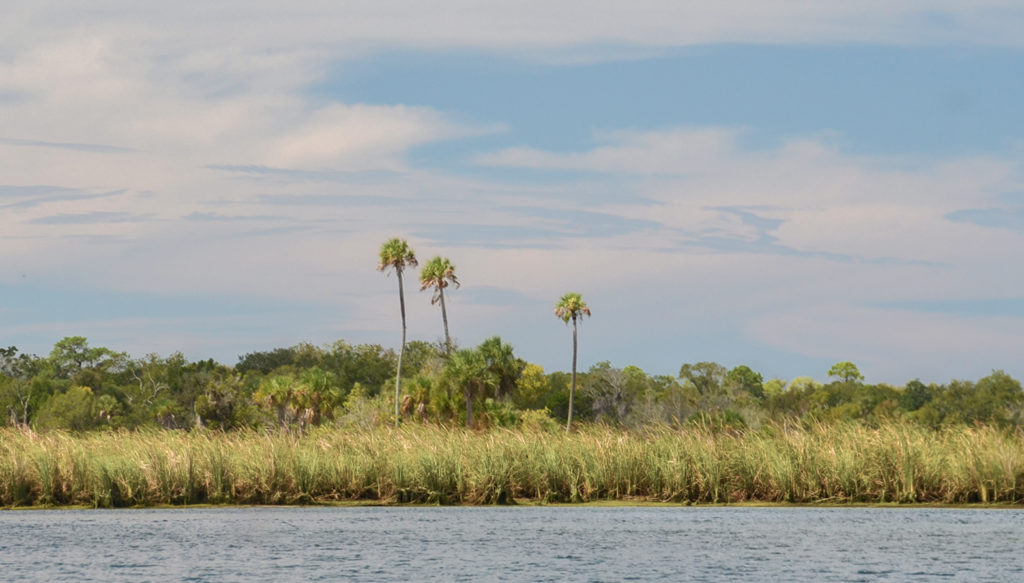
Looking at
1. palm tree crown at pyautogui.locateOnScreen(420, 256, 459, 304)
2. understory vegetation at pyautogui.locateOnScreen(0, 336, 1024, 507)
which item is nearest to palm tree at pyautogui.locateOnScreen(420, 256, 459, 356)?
palm tree crown at pyautogui.locateOnScreen(420, 256, 459, 304)

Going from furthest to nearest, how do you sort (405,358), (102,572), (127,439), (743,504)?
(405,358) < (127,439) < (743,504) < (102,572)

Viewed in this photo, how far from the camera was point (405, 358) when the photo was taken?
136125mm

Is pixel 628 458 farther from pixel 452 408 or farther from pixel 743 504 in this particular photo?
pixel 452 408

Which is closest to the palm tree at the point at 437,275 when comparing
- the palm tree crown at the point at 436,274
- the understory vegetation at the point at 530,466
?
the palm tree crown at the point at 436,274

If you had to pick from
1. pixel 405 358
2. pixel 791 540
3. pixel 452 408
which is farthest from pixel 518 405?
pixel 791 540

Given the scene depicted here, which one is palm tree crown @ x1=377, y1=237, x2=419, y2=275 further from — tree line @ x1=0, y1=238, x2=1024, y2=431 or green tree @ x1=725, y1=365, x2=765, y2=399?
green tree @ x1=725, y1=365, x2=765, y2=399

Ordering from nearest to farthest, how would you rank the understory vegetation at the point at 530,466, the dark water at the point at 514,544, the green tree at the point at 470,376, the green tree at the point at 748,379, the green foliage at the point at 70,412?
1. the dark water at the point at 514,544
2. the understory vegetation at the point at 530,466
3. the green tree at the point at 470,376
4. the green foliage at the point at 70,412
5. the green tree at the point at 748,379

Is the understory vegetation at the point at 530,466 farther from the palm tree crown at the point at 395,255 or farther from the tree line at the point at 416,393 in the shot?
the palm tree crown at the point at 395,255

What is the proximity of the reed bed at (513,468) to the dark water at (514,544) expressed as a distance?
1035 millimetres

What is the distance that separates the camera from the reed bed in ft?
127

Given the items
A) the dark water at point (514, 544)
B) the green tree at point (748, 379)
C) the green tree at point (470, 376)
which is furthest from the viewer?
the green tree at point (748, 379)

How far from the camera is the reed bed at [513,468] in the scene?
127 ft

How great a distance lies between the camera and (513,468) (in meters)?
40.5

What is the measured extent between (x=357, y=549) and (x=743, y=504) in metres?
15.2
